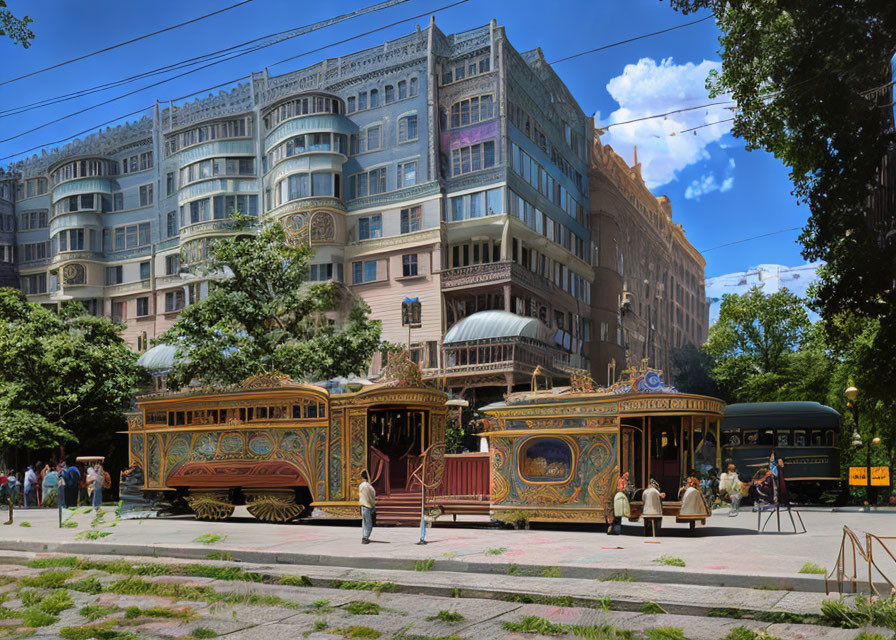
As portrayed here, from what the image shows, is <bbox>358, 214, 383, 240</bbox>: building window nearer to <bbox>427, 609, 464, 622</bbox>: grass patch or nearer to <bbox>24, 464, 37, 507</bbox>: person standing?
<bbox>24, 464, 37, 507</bbox>: person standing

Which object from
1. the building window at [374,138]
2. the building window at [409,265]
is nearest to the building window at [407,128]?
the building window at [374,138]

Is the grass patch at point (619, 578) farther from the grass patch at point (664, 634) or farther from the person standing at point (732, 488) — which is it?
the person standing at point (732, 488)

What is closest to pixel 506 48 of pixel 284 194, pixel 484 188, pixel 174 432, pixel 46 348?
pixel 484 188

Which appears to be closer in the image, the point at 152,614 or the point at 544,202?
the point at 152,614

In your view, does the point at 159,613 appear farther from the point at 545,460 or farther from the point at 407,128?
the point at 407,128

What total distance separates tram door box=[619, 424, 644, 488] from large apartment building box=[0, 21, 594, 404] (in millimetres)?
19959

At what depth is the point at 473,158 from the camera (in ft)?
157

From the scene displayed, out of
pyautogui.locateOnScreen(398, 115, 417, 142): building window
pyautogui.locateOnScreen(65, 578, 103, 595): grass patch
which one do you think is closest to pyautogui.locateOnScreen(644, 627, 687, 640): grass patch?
pyautogui.locateOnScreen(65, 578, 103, 595): grass patch

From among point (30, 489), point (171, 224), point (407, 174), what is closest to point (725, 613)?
point (30, 489)

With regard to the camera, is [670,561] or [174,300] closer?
[670,561]

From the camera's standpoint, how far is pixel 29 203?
67.8m

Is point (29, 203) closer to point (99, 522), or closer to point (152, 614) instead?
point (99, 522)

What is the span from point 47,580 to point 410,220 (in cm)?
3743

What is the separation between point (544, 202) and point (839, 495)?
23.9 metres
